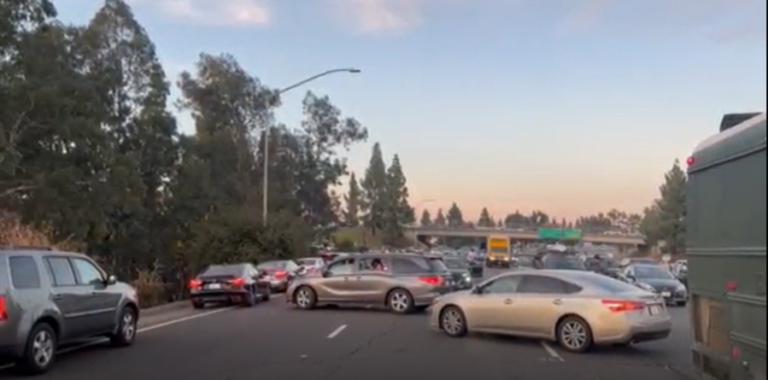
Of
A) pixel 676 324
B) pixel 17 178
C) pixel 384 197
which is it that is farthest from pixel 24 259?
pixel 384 197

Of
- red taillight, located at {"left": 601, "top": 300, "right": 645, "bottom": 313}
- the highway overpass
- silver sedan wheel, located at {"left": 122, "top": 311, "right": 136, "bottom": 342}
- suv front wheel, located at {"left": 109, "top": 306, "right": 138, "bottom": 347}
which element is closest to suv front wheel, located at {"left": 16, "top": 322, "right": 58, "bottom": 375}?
suv front wheel, located at {"left": 109, "top": 306, "right": 138, "bottom": 347}

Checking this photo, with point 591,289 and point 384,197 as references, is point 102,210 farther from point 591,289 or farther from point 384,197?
point 384,197

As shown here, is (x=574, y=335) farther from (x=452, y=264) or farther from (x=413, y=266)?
(x=452, y=264)

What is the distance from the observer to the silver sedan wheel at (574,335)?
16938 millimetres

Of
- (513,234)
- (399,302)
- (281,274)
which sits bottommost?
(399,302)

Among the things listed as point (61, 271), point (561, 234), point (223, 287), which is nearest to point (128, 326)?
point (61, 271)

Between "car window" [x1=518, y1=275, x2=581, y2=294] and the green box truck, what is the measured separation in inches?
284

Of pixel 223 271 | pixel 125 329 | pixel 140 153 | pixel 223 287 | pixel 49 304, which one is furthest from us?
pixel 140 153

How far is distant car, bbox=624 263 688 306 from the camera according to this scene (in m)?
31.9

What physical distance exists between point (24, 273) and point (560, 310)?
29.4ft

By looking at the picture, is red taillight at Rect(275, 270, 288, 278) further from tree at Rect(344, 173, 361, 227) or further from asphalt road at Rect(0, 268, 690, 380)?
tree at Rect(344, 173, 361, 227)

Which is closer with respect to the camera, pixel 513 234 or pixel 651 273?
pixel 651 273

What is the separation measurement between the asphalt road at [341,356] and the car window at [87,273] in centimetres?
121

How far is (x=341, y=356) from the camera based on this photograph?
16.1 m
